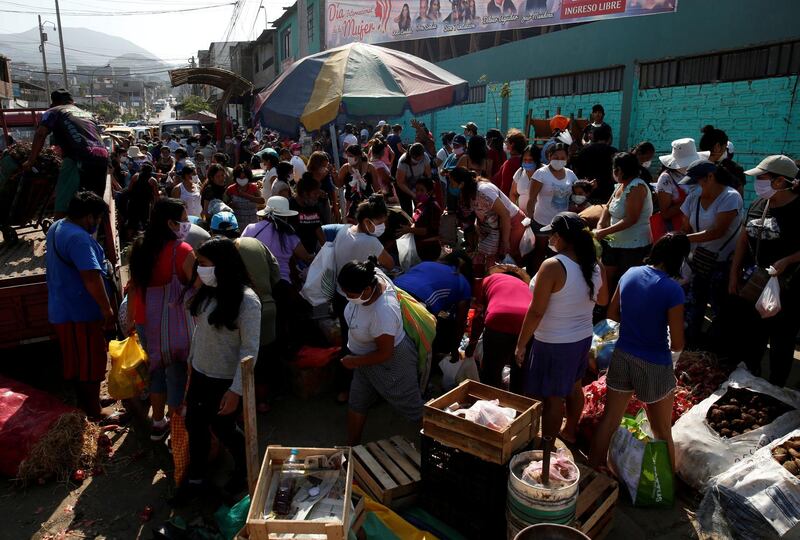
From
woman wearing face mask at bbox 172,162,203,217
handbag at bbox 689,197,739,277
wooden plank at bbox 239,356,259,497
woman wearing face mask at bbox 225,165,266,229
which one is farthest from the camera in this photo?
woman wearing face mask at bbox 172,162,203,217

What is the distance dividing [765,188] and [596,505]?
2.84m

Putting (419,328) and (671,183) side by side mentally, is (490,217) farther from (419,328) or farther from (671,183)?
(419,328)

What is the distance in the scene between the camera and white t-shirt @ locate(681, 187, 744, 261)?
197 inches

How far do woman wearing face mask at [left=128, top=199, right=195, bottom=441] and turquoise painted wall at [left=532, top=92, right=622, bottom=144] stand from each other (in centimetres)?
1008

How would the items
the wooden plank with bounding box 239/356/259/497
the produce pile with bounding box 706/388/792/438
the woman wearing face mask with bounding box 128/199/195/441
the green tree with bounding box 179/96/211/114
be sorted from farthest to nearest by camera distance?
the green tree with bounding box 179/96/211/114
the woman wearing face mask with bounding box 128/199/195/441
the produce pile with bounding box 706/388/792/438
the wooden plank with bounding box 239/356/259/497

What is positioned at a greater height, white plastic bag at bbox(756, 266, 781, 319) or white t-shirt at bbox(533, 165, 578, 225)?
white t-shirt at bbox(533, 165, 578, 225)

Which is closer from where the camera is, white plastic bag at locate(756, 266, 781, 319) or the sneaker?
white plastic bag at locate(756, 266, 781, 319)

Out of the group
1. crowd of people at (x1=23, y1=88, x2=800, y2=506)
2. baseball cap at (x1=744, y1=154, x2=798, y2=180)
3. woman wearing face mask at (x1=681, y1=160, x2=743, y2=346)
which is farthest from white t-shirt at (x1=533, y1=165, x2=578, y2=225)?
baseball cap at (x1=744, y1=154, x2=798, y2=180)

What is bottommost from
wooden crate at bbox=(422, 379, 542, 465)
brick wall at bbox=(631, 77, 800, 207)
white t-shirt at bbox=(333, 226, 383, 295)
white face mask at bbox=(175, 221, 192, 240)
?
wooden crate at bbox=(422, 379, 542, 465)

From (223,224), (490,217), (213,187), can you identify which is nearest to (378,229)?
(223,224)

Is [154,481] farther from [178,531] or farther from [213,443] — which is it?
[178,531]

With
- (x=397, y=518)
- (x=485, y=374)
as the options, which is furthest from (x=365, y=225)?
(x=397, y=518)

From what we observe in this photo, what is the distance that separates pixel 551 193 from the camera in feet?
21.4

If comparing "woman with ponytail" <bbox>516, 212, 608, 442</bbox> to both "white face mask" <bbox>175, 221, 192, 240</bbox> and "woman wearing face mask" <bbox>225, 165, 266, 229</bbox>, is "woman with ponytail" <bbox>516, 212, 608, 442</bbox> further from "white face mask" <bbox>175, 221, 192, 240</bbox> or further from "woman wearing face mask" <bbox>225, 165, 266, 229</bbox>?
"woman wearing face mask" <bbox>225, 165, 266, 229</bbox>
